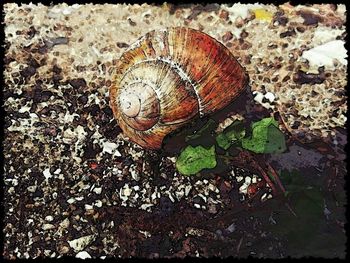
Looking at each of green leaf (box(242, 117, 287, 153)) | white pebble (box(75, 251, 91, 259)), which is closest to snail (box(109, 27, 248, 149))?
green leaf (box(242, 117, 287, 153))

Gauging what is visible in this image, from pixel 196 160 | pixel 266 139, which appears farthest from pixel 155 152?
pixel 266 139

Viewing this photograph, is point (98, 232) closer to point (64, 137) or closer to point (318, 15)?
point (64, 137)

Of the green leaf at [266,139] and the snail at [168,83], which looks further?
the snail at [168,83]

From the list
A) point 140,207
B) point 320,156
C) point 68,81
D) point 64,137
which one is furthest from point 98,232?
point 320,156

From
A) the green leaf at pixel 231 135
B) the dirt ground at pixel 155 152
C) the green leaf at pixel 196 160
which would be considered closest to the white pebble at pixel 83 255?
the dirt ground at pixel 155 152

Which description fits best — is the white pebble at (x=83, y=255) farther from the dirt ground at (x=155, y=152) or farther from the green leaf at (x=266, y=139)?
the green leaf at (x=266, y=139)

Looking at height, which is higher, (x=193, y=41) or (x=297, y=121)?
(x=193, y=41)

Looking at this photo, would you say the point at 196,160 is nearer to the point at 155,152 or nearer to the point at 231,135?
the point at 231,135

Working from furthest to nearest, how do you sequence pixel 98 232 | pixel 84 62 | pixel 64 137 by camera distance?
pixel 84 62, pixel 64 137, pixel 98 232
